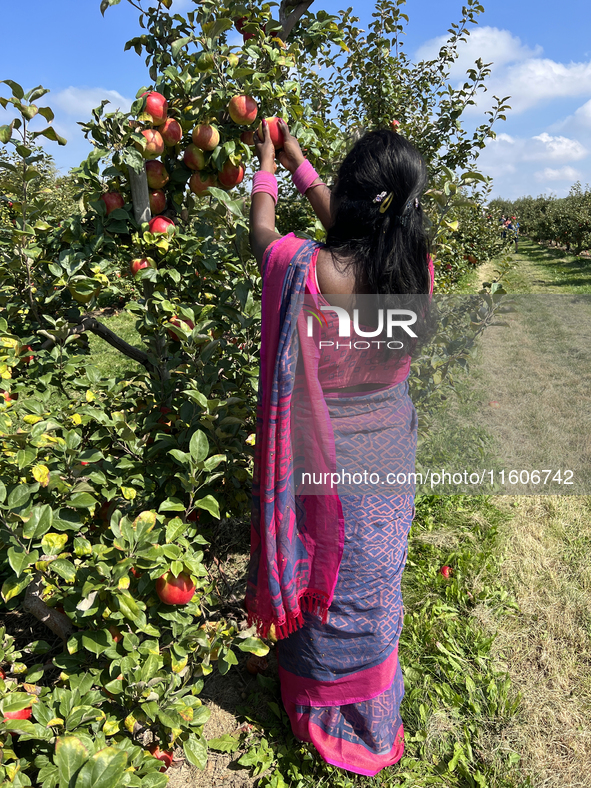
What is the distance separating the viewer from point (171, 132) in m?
1.62

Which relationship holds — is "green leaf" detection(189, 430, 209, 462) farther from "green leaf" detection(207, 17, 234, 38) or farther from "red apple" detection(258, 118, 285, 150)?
"green leaf" detection(207, 17, 234, 38)

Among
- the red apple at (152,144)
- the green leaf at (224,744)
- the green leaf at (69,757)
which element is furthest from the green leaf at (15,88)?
the green leaf at (224,744)

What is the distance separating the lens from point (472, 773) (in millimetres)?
1655

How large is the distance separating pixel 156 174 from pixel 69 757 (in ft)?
5.21

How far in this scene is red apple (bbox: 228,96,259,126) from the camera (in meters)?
1.55

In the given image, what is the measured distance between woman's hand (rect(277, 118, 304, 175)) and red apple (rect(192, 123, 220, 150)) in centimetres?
20

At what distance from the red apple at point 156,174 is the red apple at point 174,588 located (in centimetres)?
125

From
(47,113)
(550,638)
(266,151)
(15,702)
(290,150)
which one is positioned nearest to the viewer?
(15,702)

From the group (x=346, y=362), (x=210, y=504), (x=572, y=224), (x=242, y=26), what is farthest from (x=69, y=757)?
(x=572, y=224)

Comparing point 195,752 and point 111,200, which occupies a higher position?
point 111,200

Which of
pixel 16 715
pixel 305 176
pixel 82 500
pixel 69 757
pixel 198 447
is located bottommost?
pixel 16 715

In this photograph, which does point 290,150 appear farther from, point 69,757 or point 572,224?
point 572,224

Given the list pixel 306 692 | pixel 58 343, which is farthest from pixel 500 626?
pixel 58 343

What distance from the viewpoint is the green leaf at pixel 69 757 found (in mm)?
878
